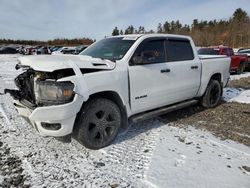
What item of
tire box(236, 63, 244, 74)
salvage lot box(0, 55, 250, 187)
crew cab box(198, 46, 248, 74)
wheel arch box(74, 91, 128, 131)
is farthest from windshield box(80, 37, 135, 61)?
tire box(236, 63, 244, 74)

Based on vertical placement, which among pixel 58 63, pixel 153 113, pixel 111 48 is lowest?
pixel 153 113

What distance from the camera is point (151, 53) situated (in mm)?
4395

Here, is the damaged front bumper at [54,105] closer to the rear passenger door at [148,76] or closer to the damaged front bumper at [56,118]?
the damaged front bumper at [56,118]

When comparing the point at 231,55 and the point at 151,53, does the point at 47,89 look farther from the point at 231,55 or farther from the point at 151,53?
the point at 231,55

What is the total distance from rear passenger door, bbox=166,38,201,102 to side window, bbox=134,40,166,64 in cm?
19

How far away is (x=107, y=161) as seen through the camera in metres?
3.49

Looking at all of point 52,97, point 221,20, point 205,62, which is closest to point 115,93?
point 52,97

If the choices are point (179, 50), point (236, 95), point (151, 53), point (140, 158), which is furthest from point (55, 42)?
point (140, 158)

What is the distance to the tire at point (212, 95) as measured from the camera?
6.20 meters

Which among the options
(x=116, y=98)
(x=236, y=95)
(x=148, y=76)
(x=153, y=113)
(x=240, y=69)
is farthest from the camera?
(x=240, y=69)

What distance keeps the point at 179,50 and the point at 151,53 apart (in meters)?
1.20

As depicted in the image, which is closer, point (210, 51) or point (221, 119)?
point (221, 119)

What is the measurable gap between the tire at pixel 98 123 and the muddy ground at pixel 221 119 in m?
1.73

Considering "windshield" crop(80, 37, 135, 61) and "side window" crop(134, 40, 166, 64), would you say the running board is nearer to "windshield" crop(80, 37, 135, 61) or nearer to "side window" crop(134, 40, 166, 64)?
"side window" crop(134, 40, 166, 64)
